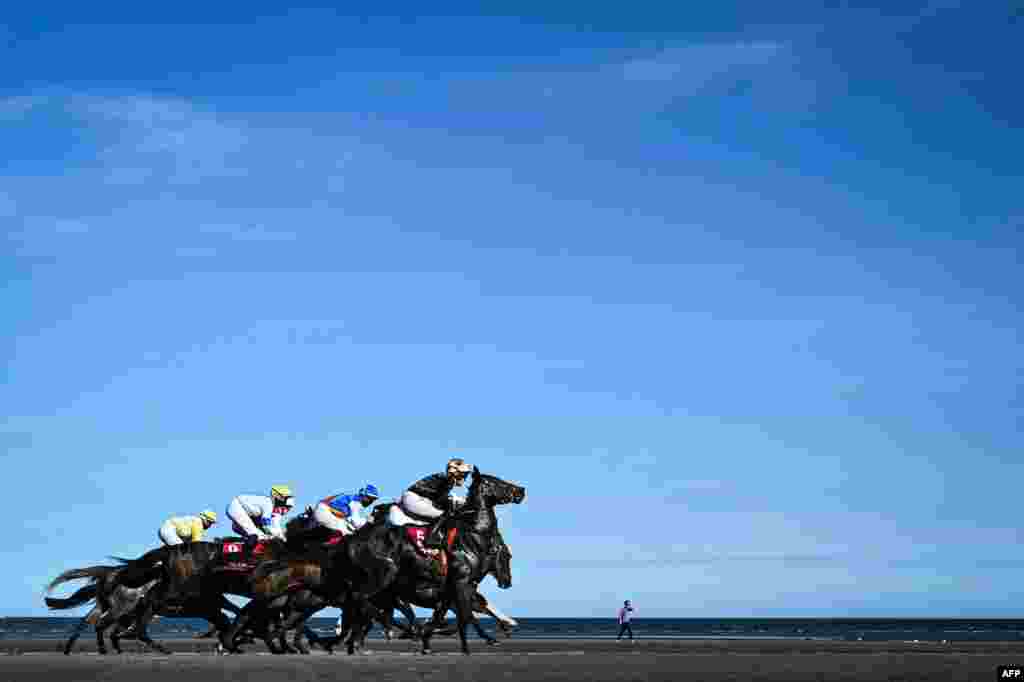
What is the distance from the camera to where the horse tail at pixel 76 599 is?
30.3m

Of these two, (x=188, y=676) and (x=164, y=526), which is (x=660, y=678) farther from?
(x=164, y=526)

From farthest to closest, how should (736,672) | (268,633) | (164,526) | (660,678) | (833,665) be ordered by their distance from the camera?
(164,526), (268,633), (833,665), (736,672), (660,678)

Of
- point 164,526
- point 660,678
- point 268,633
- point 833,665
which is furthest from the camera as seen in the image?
point 164,526

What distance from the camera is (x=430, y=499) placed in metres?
30.7

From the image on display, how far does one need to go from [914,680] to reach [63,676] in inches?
480

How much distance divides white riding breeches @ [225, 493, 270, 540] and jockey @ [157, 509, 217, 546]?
3.49 feet

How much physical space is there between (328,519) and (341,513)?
0.37 metres

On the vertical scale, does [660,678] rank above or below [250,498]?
below

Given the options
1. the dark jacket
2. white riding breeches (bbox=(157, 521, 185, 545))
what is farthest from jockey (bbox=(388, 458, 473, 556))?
white riding breeches (bbox=(157, 521, 185, 545))

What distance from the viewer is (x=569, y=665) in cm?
2370

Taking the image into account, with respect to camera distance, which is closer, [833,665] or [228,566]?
[833,665]

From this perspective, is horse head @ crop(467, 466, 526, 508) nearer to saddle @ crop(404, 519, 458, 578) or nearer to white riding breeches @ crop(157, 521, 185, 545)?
saddle @ crop(404, 519, 458, 578)

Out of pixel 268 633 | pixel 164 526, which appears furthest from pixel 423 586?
pixel 164 526

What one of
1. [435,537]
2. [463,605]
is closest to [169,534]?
[435,537]
